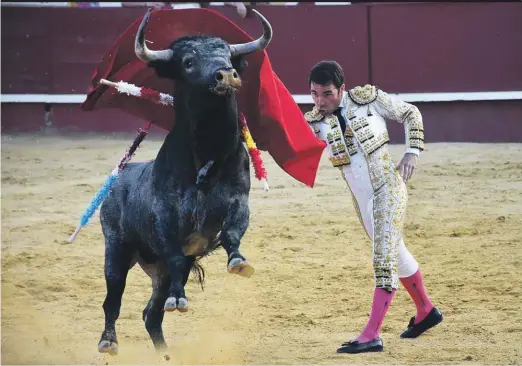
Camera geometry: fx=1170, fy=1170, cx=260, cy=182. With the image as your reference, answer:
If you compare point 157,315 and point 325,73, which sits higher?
point 325,73

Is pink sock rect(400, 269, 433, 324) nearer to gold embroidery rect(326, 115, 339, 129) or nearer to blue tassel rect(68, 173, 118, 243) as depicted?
gold embroidery rect(326, 115, 339, 129)

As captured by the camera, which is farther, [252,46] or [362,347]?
[362,347]

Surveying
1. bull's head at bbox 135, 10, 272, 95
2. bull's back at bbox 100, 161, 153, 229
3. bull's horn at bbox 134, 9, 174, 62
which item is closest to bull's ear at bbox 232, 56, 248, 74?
bull's head at bbox 135, 10, 272, 95

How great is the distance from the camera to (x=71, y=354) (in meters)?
5.08

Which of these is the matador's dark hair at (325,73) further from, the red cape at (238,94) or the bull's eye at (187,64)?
the bull's eye at (187,64)

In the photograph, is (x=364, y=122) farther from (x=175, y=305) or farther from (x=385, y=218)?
(x=175, y=305)

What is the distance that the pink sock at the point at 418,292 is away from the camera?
4961 mm

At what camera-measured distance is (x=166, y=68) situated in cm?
427

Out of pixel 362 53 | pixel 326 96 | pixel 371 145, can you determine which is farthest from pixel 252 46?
pixel 362 53

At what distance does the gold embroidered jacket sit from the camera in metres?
4.80

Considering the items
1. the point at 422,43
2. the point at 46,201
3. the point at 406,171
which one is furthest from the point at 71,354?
the point at 422,43

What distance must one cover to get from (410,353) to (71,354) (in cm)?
148

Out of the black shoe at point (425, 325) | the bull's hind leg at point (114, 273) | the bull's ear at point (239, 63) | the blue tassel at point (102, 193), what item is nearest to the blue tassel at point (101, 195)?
the blue tassel at point (102, 193)

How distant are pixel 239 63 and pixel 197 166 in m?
0.42
